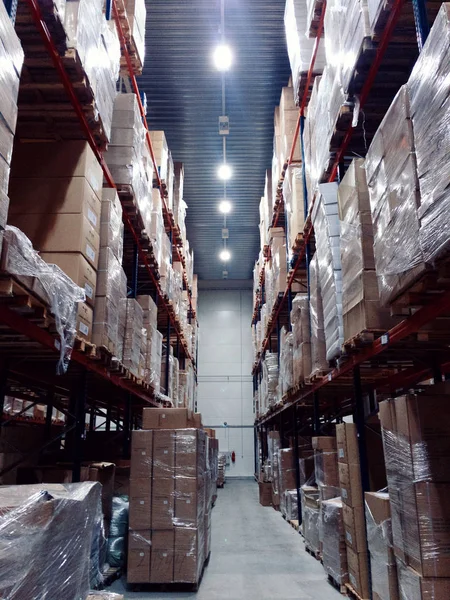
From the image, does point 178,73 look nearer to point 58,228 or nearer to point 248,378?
→ point 58,228

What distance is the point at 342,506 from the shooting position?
17.4 feet

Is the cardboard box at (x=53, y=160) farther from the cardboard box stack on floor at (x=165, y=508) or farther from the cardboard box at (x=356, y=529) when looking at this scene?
the cardboard box at (x=356, y=529)

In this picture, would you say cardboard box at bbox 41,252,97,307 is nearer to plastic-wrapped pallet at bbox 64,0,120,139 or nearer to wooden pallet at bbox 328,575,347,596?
plastic-wrapped pallet at bbox 64,0,120,139

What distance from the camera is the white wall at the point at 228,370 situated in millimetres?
20531

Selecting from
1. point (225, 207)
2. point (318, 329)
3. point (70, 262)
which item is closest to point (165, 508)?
point (318, 329)

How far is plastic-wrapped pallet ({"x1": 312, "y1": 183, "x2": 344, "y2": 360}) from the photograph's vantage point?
4.96 meters

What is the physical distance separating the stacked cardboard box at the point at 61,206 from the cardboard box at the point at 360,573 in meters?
3.42

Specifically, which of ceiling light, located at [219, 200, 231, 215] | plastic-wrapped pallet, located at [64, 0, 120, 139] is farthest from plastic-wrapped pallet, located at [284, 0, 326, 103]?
ceiling light, located at [219, 200, 231, 215]

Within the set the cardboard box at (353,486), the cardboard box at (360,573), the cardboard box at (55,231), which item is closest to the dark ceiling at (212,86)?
the cardboard box at (55,231)

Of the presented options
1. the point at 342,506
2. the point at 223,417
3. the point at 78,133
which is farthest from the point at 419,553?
the point at 223,417

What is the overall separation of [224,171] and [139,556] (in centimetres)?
1038

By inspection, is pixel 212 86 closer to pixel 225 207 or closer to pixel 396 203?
pixel 225 207

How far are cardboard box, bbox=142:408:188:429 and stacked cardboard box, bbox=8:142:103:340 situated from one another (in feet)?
4.30

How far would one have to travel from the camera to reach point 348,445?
5.12 meters
